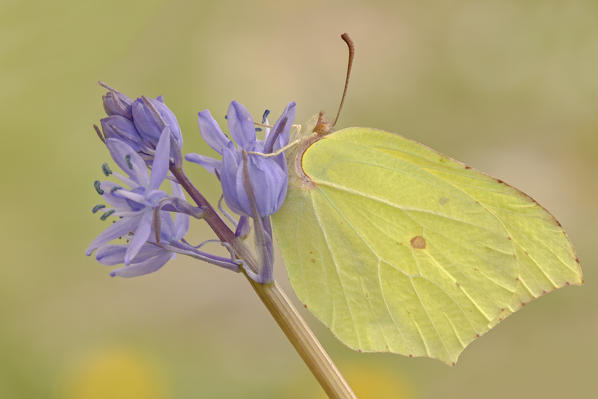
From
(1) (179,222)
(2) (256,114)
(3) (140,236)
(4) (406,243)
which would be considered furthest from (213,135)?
(2) (256,114)

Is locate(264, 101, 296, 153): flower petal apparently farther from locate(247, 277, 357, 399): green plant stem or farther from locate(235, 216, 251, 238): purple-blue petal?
locate(247, 277, 357, 399): green plant stem

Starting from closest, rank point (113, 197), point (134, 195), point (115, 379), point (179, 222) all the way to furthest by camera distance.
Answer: point (134, 195) < point (113, 197) < point (179, 222) < point (115, 379)

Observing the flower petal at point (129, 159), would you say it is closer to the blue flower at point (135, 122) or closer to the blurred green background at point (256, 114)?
the blue flower at point (135, 122)

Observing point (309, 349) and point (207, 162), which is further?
point (207, 162)

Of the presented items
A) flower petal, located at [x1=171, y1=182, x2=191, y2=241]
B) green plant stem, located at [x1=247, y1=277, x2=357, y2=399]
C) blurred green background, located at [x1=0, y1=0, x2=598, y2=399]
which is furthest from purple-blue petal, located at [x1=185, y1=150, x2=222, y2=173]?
blurred green background, located at [x1=0, y1=0, x2=598, y2=399]

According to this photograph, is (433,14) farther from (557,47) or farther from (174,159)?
(174,159)

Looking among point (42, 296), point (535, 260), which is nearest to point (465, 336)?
point (535, 260)

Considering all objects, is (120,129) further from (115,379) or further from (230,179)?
(115,379)
